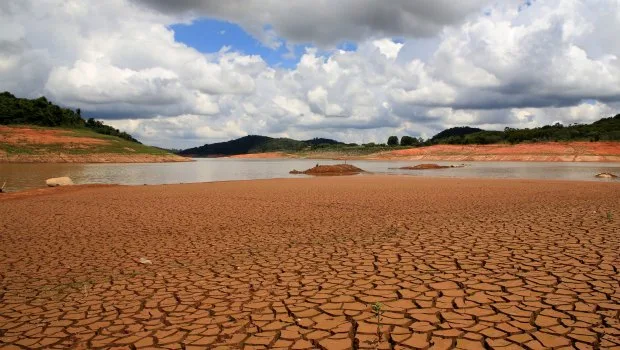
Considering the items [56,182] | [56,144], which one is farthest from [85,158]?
[56,182]

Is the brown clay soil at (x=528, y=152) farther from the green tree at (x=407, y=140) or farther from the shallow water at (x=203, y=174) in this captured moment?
the green tree at (x=407, y=140)

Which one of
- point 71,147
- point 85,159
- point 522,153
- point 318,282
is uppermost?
point 71,147

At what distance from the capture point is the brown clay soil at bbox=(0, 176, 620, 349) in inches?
178

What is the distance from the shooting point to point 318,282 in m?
6.46

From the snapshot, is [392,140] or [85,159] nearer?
[85,159]

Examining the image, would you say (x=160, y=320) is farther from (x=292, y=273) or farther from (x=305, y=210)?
(x=305, y=210)

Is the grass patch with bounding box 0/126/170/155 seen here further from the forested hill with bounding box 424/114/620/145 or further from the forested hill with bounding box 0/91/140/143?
the forested hill with bounding box 424/114/620/145

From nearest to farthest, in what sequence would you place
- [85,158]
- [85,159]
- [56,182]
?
[56,182], [85,159], [85,158]

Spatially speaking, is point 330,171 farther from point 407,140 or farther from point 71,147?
point 407,140

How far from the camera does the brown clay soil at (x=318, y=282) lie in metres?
4.52

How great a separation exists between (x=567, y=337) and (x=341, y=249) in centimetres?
498

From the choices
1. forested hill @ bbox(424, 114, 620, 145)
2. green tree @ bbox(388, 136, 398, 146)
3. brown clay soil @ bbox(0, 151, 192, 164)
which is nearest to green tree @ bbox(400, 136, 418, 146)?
green tree @ bbox(388, 136, 398, 146)

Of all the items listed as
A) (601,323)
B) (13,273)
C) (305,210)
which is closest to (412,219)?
(305,210)

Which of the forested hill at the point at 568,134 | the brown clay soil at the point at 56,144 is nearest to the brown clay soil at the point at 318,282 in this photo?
the brown clay soil at the point at 56,144
